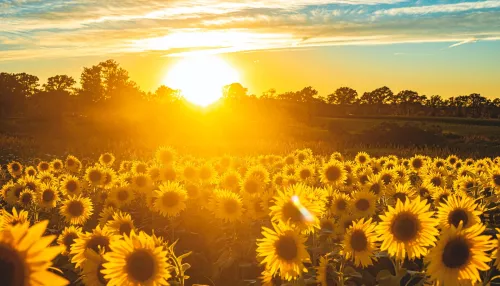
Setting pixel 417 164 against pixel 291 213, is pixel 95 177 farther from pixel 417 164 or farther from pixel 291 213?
pixel 417 164

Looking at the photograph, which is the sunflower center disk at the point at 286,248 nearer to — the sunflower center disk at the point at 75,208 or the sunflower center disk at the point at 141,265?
the sunflower center disk at the point at 141,265

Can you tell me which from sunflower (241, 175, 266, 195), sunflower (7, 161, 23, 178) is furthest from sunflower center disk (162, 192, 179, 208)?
sunflower (7, 161, 23, 178)

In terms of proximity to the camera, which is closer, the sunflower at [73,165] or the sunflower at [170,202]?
the sunflower at [170,202]

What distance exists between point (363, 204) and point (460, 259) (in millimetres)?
3583

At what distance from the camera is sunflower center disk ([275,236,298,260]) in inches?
156

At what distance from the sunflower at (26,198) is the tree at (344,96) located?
140m

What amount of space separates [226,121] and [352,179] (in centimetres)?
4795

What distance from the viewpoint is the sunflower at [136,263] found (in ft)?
10.5

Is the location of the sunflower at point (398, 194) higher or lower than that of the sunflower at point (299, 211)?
lower

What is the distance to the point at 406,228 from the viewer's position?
372 centimetres

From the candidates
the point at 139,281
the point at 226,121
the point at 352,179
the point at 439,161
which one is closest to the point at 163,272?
the point at 139,281

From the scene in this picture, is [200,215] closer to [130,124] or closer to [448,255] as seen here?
[448,255]

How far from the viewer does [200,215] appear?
8.09 meters

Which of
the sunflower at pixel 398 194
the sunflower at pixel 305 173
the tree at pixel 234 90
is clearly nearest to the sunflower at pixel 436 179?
the sunflower at pixel 305 173
